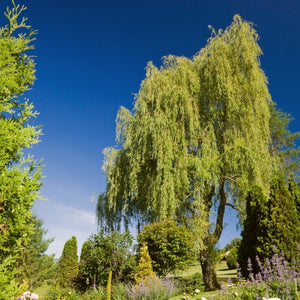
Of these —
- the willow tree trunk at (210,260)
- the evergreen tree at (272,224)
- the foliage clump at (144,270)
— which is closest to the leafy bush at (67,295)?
the foliage clump at (144,270)

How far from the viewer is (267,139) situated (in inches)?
483

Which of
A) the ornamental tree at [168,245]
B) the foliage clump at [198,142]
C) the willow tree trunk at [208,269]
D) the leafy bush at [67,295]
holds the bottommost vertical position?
the leafy bush at [67,295]

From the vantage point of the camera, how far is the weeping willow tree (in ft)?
35.1

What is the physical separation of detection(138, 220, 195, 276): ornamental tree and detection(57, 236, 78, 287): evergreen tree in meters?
8.53

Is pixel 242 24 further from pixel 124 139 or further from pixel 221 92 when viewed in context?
pixel 124 139

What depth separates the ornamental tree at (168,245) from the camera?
952 centimetres

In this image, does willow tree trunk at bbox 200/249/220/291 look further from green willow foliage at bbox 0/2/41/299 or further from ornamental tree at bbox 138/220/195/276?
green willow foliage at bbox 0/2/41/299

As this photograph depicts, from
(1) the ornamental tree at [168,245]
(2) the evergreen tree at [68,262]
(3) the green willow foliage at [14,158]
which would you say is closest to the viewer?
(3) the green willow foliage at [14,158]

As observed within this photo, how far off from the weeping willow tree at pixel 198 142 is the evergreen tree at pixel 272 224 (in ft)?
7.85

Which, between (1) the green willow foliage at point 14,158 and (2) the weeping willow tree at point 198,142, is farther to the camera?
(2) the weeping willow tree at point 198,142

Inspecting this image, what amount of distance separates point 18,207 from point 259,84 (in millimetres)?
10991

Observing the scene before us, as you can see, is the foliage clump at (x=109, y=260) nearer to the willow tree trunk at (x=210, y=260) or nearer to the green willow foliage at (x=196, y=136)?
the green willow foliage at (x=196, y=136)

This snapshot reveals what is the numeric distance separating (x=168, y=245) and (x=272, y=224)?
3.86 m

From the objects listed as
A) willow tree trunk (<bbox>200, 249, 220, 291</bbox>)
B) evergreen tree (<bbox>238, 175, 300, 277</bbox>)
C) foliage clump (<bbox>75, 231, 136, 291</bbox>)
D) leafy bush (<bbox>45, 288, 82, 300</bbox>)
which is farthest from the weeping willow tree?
leafy bush (<bbox>45, 288, 82, 300</bbox>)
